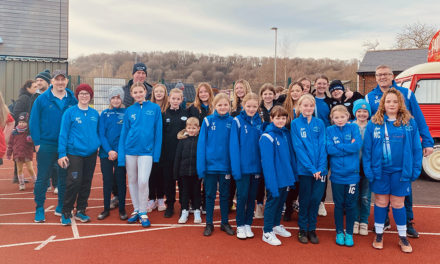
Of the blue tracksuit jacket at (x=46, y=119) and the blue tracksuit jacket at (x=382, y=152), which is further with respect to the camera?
the blue tracksuit jacket at (x=46, y=119)

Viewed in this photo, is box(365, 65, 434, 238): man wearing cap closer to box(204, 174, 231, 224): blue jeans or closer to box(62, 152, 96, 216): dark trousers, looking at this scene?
box(204, 174, 231, 224): blue jeans

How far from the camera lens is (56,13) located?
17812mm

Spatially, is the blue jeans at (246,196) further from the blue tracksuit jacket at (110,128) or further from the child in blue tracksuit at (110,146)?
the blue tracksuit jacket at (110,128)

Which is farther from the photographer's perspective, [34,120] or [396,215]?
[34,120]

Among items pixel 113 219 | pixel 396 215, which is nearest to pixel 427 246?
pixel 396 215

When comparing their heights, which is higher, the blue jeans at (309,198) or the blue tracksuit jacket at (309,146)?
the blue tracksuit jacket at (309,146)

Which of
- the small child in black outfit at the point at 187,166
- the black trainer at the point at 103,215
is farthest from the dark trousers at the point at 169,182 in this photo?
the black trainer at the point at 103,215

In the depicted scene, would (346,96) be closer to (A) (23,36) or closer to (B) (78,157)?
(B) (78,157)

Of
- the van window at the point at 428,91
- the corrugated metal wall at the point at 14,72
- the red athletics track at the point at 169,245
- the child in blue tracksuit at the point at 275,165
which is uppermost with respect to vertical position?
the corrugated metal wall at the point at 14,72

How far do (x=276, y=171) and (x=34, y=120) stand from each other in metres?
3.45

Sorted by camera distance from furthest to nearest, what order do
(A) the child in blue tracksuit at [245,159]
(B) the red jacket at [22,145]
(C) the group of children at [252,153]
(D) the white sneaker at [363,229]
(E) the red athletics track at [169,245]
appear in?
1. (B) the red jacket at [22,145]
2. (D) the white sneaker at [363,229]
3. (A) the child in blue tracksuit at [245,159]
4. (C) the group of children at [252,153]
5. (E) the red athletics track at [169,245]

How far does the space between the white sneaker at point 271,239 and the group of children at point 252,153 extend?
0.5 inches

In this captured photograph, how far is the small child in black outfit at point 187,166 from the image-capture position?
4.92 m

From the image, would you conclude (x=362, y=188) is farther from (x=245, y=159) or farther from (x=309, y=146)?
(x=245, y=159)
